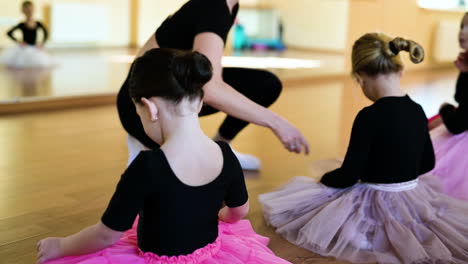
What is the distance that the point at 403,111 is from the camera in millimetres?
1719

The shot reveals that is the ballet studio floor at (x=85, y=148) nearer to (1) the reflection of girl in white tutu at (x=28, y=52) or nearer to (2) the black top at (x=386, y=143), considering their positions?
(2) the black top at (x=386, y=143)

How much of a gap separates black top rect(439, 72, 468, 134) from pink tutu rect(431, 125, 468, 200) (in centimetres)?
4

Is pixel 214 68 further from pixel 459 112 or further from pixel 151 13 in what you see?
pixel 151 13

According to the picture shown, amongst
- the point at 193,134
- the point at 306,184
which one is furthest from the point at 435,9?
the point at 193,134

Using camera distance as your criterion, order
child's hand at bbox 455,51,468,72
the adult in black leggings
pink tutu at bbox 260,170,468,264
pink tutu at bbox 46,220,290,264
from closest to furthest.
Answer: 1. pink tutu at bbox 46,220,290,264
2. pink tutu at bbox 260,170,468,264
3. the adult in black leggings
4. child's hand at bbox 455,51,468,72

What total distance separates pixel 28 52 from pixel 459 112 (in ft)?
15.5

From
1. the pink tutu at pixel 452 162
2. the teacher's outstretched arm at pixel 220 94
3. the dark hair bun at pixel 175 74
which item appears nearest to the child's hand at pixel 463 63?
the pink tutu at pixel 452 162

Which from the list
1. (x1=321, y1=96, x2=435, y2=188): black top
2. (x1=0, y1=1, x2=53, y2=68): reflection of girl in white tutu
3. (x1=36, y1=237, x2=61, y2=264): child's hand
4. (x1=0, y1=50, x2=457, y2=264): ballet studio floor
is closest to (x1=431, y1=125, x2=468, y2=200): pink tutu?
(x1=321, y1=96, x2=435, y2=188): black top

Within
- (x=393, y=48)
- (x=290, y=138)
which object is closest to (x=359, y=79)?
(x=393, y=48)

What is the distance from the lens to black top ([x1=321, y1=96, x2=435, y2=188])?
Answer: 1699 millimetres

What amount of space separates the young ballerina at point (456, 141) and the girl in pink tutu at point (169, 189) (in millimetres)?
1024

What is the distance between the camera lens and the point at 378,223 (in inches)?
67.1

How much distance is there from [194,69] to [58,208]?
98 cm

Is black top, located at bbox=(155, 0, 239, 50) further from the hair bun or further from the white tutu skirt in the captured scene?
the white tutu skirt
